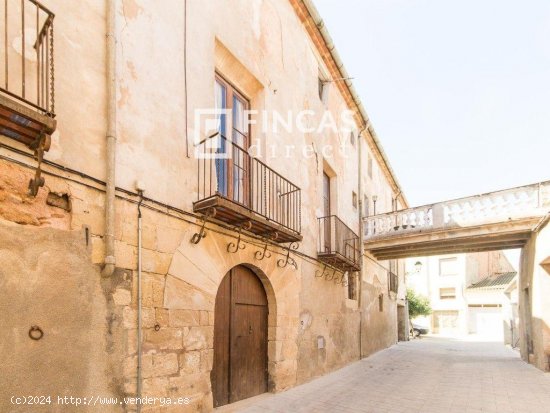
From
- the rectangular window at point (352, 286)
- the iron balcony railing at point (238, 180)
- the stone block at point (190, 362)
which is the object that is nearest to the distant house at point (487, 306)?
the rectangular window at point (352, 286)

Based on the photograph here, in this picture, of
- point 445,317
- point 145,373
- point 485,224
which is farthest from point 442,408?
point 445,317

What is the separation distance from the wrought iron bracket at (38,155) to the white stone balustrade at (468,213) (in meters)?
10.4

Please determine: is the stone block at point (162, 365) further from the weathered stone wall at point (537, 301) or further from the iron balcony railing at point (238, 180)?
the weathered stone wall at point (537, 301)

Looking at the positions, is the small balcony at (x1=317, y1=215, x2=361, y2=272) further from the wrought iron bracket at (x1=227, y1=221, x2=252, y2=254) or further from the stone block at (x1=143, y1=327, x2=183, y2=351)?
the stone block at (x1=143, y1=327, x2=183, y2=351)

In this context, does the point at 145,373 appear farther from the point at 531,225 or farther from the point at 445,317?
the point at 445,317

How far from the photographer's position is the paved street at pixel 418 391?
18.9 ft

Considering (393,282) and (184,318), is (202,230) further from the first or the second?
(393,282)

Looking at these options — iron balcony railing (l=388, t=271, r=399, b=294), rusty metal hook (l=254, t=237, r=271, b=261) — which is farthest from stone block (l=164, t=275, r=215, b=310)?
iron balcony railing (l=388, t=271, r=399, b=294)

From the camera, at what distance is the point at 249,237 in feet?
19.7

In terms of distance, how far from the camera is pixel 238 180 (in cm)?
612

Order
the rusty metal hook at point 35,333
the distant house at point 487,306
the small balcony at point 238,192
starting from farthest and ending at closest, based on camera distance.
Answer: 1. the distant house at point 487,306
2. the small balcony at point 238,192
3. the rusty metal hook at point 35,333

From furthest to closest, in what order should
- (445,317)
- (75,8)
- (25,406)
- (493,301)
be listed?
(445,317)
(493,301)
(75,8)
(25,406)

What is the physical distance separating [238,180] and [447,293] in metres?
→ 30.0

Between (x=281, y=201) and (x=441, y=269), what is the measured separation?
2905 centimetres
